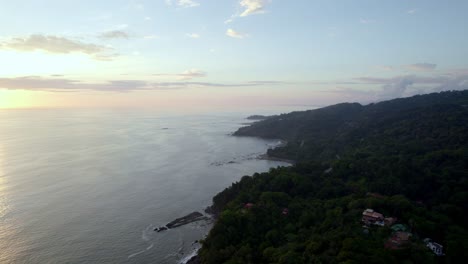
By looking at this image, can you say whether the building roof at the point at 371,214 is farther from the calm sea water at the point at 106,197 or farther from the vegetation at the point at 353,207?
the calm sea water at the point at 106,197

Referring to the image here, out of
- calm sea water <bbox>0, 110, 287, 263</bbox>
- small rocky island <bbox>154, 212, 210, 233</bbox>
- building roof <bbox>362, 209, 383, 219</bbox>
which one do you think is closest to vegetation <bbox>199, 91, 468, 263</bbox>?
building roof <bbox>362, 209, 383, 219</bbox>

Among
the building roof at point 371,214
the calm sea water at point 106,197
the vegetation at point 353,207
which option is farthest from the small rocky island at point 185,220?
the building roof at point 371,214

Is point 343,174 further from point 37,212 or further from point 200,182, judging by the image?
point 37,212

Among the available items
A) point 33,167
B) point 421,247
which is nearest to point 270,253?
point 421,247

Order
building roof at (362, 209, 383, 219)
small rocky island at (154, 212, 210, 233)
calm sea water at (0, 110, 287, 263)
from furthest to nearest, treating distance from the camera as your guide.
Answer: small rocky island at (154, 212, 210, 233) < calm sea water at (0, 110, 287, 263) < building roof at (362, 209, 383, 219)

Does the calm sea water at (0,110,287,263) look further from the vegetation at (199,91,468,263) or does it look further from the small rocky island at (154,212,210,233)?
the vegetation at (199,91,468,263)

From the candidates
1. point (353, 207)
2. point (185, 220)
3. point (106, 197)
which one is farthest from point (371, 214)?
point (106, 197)
